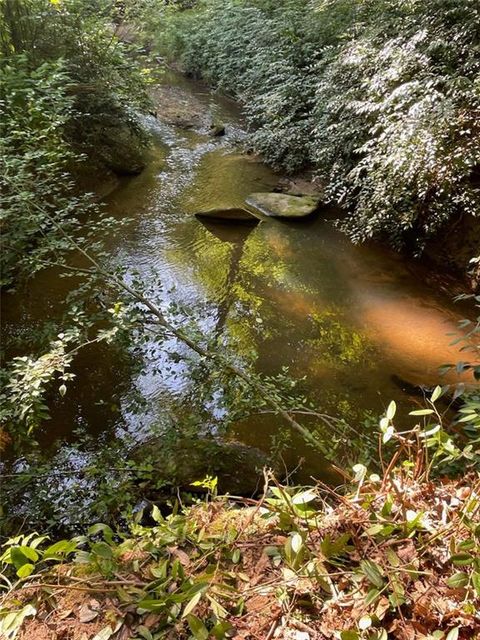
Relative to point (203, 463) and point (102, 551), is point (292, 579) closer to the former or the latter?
point (102, 551)

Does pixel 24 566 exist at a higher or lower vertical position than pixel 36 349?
higher

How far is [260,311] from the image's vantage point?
4453 mm

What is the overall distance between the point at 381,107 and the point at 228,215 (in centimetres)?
225

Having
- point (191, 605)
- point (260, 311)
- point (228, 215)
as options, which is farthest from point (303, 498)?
point (228, 215)

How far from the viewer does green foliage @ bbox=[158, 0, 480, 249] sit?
13.6ft

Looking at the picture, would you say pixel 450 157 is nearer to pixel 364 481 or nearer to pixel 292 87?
pixel 364 481

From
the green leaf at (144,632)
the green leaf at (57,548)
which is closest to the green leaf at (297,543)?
the green leaf at (144,632)

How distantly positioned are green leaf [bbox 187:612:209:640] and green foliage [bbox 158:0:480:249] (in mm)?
4162

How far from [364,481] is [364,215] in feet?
13.7

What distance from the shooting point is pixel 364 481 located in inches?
51.3

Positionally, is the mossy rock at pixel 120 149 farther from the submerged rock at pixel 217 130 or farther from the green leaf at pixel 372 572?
the green leaf at pixel 372 572

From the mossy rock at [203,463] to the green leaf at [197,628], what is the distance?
5.03ft

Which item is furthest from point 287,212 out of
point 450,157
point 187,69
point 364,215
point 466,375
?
point 187,69

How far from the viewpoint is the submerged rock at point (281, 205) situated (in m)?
6.18
